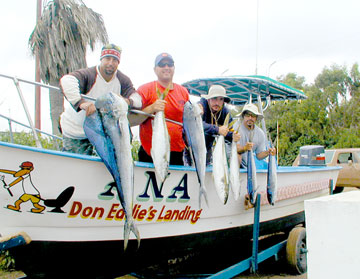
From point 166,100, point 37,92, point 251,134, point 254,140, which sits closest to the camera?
point 166,100

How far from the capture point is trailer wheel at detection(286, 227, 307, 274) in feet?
14.5

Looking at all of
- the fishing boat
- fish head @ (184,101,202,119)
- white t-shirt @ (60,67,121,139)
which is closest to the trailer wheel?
the fishing boat

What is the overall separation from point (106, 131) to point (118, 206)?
0.76 metres

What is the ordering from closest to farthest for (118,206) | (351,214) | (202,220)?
(351,214) → (118,206) → (202,220)

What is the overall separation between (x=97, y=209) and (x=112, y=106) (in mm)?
895

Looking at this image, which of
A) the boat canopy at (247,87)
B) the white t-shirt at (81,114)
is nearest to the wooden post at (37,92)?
the boat canopy at (247,87)

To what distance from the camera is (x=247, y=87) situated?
6.04 meters

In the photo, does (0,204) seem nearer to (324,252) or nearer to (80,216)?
(80,216)

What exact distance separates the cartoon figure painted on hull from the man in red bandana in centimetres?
65

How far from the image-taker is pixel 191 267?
14.4 ft

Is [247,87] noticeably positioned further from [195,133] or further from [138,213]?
[138,213]

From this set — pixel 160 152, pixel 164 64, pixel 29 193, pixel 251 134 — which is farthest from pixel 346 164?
pixel 29 193

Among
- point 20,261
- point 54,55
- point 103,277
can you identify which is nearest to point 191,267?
point 103,277

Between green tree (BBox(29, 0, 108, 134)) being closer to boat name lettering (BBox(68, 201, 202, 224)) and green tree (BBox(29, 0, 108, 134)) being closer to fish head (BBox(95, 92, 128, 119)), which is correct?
boat name lettering (BBox(68, 201, 202, 224))
